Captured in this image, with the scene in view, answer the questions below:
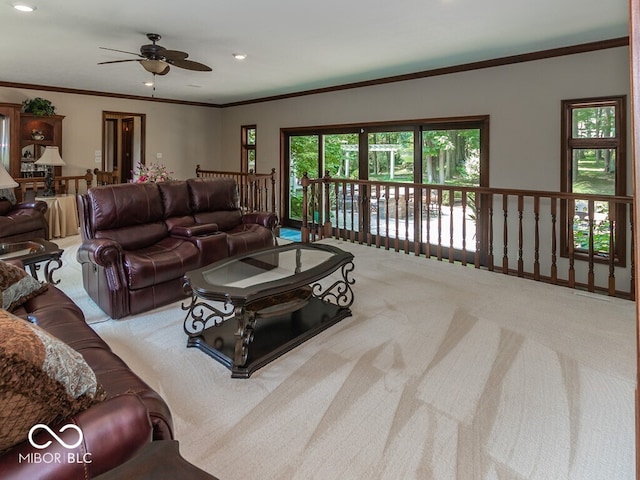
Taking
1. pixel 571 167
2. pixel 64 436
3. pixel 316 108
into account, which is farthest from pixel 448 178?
pixel 64 436

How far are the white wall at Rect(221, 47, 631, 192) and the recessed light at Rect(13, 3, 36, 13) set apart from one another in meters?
4.55

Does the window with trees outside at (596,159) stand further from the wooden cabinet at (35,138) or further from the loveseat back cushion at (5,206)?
the wooden cabinet at (35,138)

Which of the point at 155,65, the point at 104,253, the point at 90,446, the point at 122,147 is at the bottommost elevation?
the point at 90,446

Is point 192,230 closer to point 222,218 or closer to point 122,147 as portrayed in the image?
point 222,218

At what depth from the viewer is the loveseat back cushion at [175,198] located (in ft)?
13.8

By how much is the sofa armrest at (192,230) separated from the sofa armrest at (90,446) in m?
2.90

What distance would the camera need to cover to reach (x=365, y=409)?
198 cm

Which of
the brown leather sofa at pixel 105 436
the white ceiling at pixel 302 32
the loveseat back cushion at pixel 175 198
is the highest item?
the white ceiling at pixel 302 32

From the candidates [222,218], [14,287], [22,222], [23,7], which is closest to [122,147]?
[22,222]

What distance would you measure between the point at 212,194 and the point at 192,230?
0.88m

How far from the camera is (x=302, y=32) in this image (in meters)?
4.10

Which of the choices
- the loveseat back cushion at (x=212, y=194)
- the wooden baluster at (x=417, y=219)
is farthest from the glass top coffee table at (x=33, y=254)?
the wooden baluster at (x=417, y=219)

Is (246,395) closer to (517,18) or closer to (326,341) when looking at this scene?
(326,341)

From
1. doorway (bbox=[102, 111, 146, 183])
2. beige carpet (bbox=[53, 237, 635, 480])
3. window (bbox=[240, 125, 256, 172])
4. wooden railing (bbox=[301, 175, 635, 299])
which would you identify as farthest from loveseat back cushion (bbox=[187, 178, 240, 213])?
doorway (bbox=[102, 111, 146, 183])
